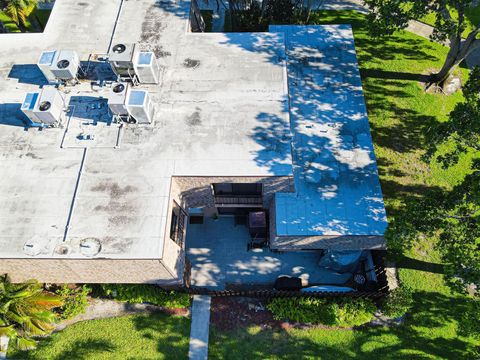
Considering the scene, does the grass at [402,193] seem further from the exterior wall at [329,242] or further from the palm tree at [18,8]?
the palm tree at [18,8]

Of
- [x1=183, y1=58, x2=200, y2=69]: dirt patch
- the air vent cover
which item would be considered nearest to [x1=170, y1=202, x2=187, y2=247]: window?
the air vent cover

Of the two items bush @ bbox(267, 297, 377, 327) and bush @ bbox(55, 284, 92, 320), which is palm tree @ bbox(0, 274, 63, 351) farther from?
bush @ bbox(267, 297, 377, 327)

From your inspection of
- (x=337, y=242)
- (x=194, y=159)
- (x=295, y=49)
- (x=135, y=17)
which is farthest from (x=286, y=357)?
(x=135, y=17)

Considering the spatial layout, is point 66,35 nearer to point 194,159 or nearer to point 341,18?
point 194,159

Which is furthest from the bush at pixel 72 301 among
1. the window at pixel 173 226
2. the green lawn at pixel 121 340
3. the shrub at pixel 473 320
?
the shrub at pixel 473 320

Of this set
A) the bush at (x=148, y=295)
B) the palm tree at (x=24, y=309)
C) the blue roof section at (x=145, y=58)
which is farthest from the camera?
the bush at (x=148, y=295)

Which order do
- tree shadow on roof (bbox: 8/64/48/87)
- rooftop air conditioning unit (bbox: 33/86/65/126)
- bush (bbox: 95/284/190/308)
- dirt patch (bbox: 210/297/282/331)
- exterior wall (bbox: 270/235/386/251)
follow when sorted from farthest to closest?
tree shadow on roof (bbox: 8/64/48/87), dirt patch (bbox: 210/297/282/331), bush (bbox: 95/284/190/308), exterior wall (bbox: 270/235/386/251), rooftop air conditioning unit (bbox: 33/86/65/126)

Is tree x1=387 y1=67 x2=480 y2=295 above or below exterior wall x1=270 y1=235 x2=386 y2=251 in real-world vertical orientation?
above
